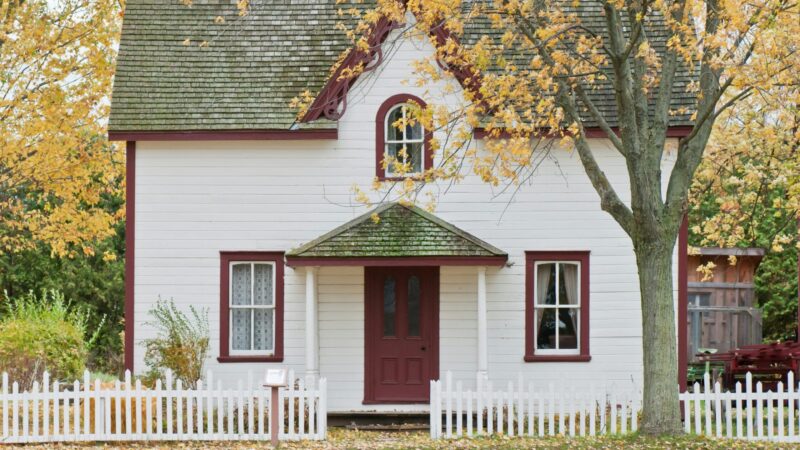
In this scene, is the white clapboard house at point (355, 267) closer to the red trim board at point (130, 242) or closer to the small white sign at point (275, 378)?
the red trim board at point (130, 242)

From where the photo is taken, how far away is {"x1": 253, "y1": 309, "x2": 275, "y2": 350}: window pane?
20359mm

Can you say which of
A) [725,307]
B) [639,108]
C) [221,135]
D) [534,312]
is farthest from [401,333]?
[725,307]

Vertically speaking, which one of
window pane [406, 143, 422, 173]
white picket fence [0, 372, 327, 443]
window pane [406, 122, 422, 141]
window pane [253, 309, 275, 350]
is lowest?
white picket fence [0, 372, 327, 443]

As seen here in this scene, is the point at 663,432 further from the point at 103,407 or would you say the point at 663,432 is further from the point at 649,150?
the point at 103,407

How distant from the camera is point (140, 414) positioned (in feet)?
55.4

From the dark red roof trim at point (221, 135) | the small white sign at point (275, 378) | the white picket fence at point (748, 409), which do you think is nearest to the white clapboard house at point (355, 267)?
the dark red roof trim at point (221, 135)

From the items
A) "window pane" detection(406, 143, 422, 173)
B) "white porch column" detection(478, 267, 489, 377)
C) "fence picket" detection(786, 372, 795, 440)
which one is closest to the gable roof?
"window pane" detection(406, 143, 422, 173)

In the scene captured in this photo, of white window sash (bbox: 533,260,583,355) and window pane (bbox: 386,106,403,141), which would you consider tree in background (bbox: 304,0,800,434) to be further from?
white window sash (bbox: 533,260,583,355)

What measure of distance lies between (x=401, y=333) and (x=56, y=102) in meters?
10.1

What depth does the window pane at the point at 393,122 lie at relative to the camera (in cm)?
2041

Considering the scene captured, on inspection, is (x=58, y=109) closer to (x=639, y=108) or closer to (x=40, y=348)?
(x=40, y=348)

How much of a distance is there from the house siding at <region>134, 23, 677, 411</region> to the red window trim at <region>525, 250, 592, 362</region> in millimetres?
99

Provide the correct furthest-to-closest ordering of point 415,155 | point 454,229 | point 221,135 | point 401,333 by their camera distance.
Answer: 1. point 415,155
2. point 401,333
3. point 221,135
4. point 454,229

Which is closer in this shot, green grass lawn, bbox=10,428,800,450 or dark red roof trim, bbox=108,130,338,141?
green grass lawn, bbox=10,428,800,450
